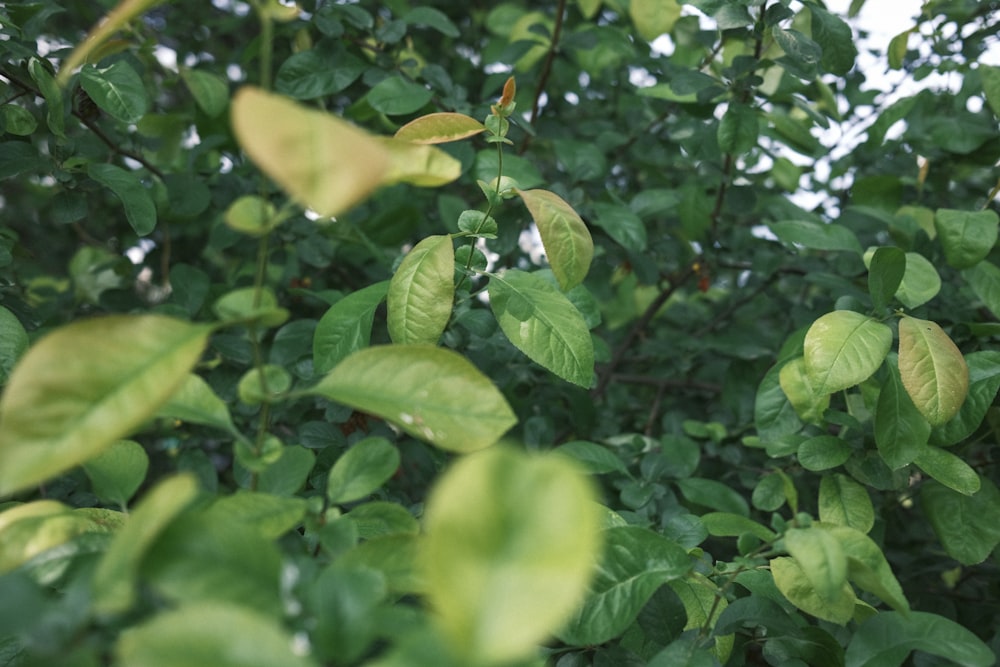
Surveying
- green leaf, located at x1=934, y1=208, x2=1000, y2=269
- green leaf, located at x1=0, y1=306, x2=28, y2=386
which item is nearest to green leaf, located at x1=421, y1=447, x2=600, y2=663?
green leaf, located at x1=0, y1=306, x2=28, y2=386

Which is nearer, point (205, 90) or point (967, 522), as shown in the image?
point (967, 522)

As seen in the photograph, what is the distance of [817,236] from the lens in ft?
3.57

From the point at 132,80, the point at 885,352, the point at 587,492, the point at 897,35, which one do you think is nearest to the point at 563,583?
the point at 587,492

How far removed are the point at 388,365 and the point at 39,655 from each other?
0.83ft

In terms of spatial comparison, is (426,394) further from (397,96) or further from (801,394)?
(397,96)

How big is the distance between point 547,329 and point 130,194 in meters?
0.58

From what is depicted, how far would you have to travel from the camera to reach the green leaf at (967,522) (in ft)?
2.90

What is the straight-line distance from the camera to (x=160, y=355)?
0.45m

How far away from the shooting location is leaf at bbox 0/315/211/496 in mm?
409

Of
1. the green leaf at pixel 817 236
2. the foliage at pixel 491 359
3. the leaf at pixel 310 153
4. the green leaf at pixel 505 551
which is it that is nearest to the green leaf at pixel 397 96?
the foliage at pixel 491 359

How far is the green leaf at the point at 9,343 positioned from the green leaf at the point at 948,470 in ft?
2.97

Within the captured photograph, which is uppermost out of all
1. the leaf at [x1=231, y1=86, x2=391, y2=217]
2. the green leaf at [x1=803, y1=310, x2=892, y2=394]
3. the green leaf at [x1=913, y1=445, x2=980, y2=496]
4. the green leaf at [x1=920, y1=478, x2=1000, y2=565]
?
the leaf at [x1=231, y1=86, x2=391, y2=217]

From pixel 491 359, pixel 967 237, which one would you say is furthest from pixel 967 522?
pixel 491 359

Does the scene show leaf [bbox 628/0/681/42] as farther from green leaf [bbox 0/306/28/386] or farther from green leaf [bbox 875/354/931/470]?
green leaf [bbox 0/306/28/386]
